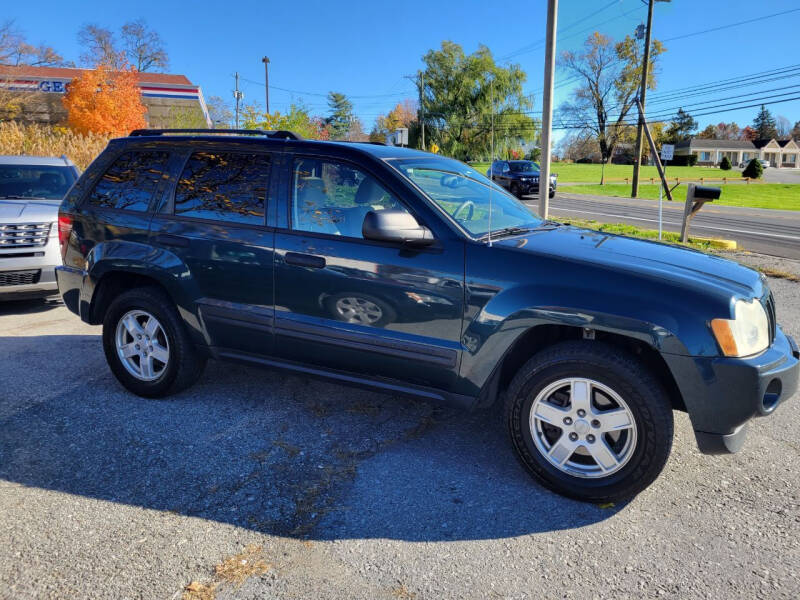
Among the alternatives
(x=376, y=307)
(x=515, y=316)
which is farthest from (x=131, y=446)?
(x=515, y=316)

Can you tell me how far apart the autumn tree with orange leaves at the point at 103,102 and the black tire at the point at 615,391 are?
41579 millimetres

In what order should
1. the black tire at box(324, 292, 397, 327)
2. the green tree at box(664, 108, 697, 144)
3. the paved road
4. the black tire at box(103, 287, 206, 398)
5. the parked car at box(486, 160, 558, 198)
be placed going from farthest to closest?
the green tree at box(664, 108, 697, 144)
the parked car at box(486, 160, 558, 198)
the paved road
the black tire at box(103, 287, 206, 398)
the black tire at box(324, 292, 397, 327)

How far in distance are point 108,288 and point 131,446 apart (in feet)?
4.60

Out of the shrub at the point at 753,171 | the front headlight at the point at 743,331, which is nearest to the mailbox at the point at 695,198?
the front headlight at the point at 743,331

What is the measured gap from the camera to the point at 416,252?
326 centimetres

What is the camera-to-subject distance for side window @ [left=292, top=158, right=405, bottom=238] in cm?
351

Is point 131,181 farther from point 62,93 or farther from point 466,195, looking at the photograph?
point 62,93

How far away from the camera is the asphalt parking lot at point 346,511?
2.42 meters

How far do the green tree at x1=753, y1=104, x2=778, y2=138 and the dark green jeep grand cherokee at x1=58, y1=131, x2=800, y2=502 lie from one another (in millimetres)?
164671

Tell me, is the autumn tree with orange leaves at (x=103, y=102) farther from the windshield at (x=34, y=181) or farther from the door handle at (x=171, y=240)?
the door handle at (x=171, y=240)

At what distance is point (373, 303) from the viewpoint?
336 cm

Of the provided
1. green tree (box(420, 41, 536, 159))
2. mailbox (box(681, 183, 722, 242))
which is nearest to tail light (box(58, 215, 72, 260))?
mailbox (box(681, 183, 722, 242))

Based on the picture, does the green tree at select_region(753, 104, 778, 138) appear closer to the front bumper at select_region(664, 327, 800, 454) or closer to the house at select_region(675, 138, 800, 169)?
the house at select_region(675, 138, 800, 169)

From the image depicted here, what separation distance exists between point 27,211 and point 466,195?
5684 millimetres
